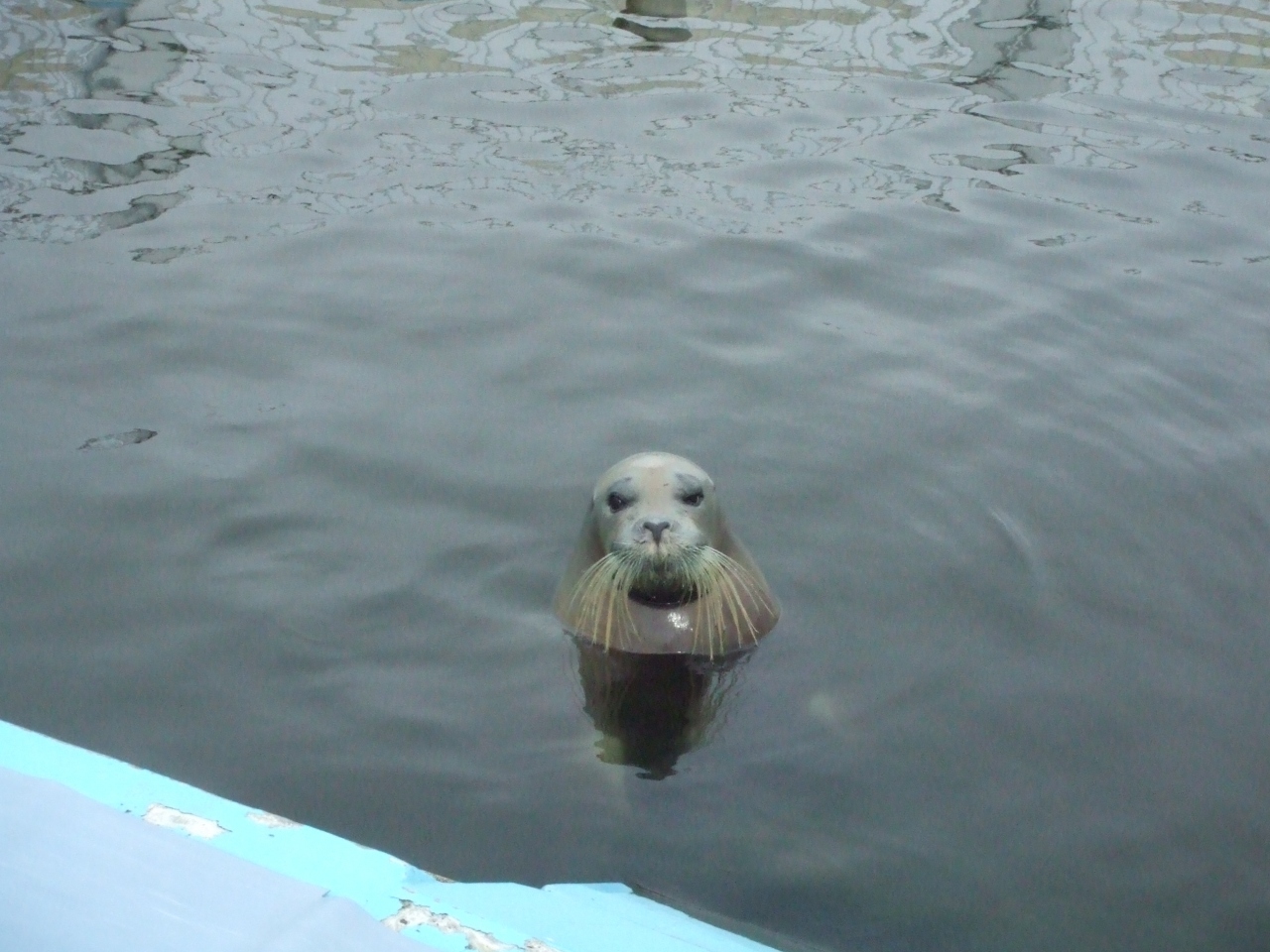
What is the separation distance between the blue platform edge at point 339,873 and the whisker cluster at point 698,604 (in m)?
2.28

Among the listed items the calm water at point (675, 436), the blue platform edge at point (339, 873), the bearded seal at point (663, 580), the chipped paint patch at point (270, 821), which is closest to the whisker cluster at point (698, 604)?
the bearded seal at point (663, 580)

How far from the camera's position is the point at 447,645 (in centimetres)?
494

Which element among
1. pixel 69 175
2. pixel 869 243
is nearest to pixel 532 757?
pixel 869 243

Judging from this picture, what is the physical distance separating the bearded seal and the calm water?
0.45ft

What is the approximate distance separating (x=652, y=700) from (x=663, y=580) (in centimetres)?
42

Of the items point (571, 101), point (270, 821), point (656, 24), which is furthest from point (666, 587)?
point (656, 24)

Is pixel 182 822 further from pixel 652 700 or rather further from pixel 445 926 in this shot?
pixel 652 700

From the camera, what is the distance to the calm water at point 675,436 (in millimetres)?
4188

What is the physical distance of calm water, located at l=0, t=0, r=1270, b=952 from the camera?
13.7 feet

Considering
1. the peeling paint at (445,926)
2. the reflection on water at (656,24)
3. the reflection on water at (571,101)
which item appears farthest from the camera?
the reflection on water at (656,24)

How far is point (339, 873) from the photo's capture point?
2.15 meters

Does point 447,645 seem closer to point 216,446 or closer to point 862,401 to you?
point 216,446

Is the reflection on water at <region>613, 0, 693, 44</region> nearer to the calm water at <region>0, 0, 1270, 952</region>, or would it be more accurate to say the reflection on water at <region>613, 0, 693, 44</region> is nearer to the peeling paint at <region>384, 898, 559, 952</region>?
the calm water at <region>0, 0, 1270, 952</region>

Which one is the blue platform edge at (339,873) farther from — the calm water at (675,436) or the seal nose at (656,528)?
the seal nose at (656,528)
